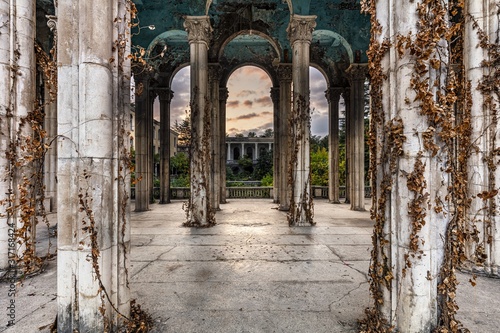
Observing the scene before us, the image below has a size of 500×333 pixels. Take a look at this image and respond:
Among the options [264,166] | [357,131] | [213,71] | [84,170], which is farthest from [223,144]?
[264,166]

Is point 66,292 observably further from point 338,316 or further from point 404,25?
point 404,25

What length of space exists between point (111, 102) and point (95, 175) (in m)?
0.66

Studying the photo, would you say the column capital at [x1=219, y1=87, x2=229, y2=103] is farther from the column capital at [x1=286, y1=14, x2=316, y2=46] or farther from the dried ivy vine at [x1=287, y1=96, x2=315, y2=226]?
the dried ivy vine at [x1=287, y1=96, x2=315, y2=226]

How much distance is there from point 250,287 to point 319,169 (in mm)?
16556

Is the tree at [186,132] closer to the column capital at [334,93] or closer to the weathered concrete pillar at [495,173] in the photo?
the weathered concrete pillar at [495,173]

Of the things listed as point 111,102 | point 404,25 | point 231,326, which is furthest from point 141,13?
point 231,326

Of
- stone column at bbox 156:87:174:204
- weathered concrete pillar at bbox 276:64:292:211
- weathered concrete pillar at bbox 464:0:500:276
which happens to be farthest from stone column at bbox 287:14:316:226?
stone column at bbox 156:87:174:204

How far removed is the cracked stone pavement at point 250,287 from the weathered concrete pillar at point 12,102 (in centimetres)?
87

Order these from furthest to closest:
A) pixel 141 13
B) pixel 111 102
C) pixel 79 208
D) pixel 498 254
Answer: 1. pixel 141 13
2. pixel 498 254
3. pixel 111 102
4. pixel 79 208

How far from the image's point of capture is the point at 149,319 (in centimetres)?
257

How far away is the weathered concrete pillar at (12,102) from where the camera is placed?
12.1 ft

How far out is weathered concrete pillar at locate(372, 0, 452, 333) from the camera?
2.06 meters

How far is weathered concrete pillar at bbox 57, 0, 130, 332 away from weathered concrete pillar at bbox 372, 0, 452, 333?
8.06 feet

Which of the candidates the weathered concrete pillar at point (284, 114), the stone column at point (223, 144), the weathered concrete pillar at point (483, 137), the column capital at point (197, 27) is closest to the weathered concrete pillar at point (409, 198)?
the weathered concrete pillar at point (483, 137)
